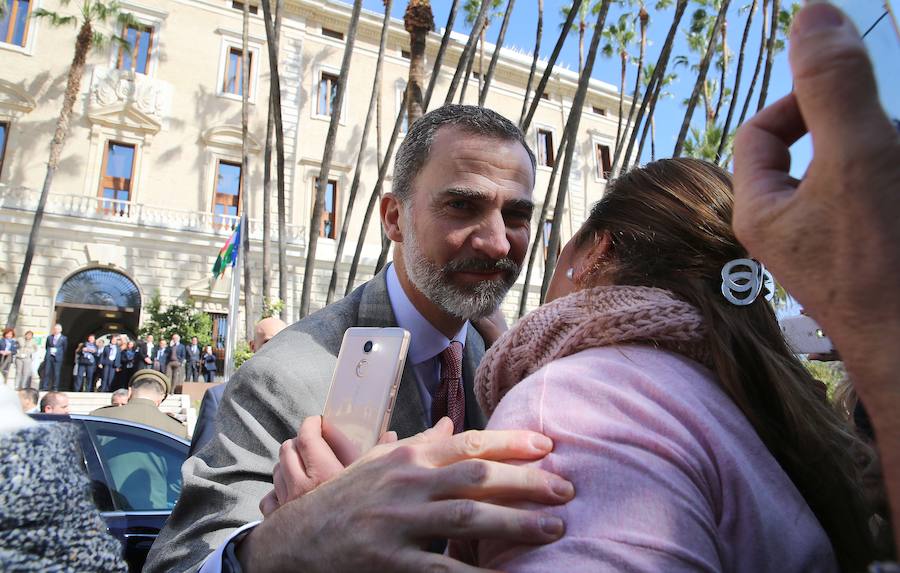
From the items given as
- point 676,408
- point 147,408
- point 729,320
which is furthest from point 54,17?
point 676,408

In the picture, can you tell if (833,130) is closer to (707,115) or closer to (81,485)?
(81,485)

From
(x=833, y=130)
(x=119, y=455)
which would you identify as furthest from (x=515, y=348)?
(x=119, y=455)

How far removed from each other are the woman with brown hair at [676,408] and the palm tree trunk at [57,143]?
19.0 meters

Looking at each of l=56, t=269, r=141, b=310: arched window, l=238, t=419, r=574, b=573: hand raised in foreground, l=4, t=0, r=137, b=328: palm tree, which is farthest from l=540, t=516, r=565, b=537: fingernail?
l=56, t=269, r=141, b=310: arched window

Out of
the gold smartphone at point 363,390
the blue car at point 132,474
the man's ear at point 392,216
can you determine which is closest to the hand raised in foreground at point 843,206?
the gold smartphone at point 363,390

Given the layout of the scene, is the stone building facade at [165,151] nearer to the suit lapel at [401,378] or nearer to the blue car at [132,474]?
the blue car at [132,474]

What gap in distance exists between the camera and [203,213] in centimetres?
1925

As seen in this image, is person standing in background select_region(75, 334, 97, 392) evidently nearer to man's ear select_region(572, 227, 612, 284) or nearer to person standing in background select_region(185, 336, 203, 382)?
person standing in background select_region(185, 336, 203, 382)

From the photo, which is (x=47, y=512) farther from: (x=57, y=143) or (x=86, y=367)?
(x=57, y=143)

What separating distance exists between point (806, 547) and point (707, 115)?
23303 millimetres

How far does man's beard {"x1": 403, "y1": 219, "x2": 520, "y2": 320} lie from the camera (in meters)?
2.05

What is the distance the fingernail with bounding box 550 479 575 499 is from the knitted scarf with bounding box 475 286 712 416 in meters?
0.26

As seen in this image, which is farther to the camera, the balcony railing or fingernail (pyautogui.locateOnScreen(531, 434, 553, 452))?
the balcony railing

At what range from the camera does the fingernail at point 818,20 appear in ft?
1.96
